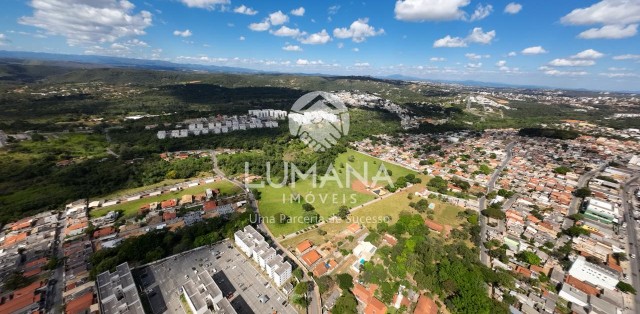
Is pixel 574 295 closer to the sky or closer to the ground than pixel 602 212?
closer to the ground

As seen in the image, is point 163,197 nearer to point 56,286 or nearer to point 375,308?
point 56,286

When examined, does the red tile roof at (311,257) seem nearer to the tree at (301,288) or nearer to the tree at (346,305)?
the tree at (301,288)

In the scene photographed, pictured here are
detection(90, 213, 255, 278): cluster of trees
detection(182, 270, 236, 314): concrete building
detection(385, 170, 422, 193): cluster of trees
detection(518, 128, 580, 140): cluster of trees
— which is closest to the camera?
detection(182, 270, 236, 314): concrete building

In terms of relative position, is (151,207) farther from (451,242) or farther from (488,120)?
(488,120)

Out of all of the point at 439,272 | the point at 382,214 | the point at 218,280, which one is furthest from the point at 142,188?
the point at 439,272

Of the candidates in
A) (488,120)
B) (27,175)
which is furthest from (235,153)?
(488,120)

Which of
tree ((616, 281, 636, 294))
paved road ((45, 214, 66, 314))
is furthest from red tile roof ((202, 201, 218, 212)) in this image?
tree ((616, 281, 636, 294))

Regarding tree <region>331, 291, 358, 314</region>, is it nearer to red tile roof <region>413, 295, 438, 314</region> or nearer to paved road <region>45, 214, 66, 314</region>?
red tile roof <region>413, 295, 438, 314</region>
